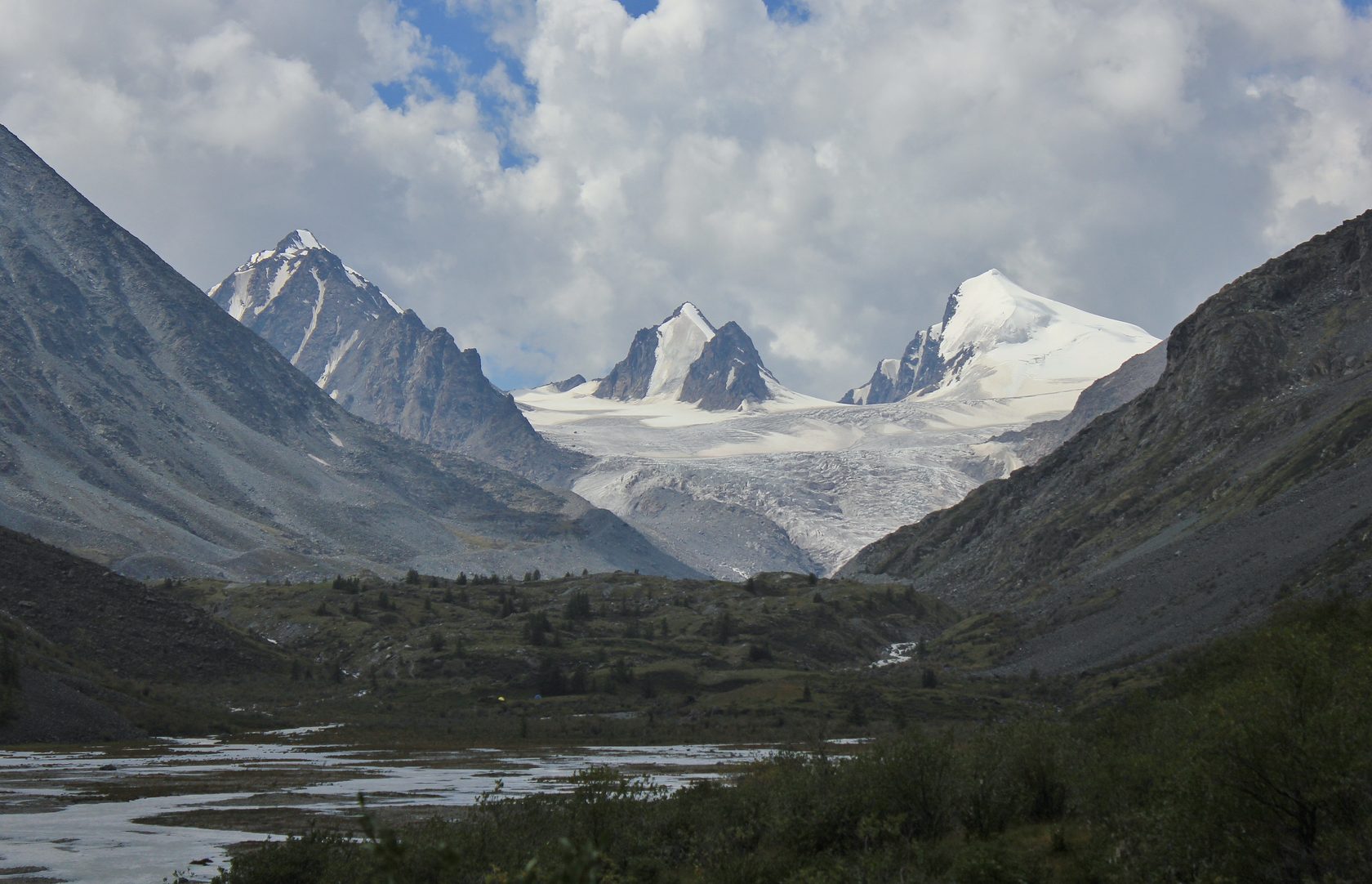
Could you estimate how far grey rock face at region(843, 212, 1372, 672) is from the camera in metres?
106

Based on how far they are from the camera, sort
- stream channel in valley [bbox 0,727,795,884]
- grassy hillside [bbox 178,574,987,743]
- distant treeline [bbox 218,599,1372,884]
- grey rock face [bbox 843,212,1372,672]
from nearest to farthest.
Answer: distant treeline [bbox 218,599,1372,884] → stream channel in valley [bbox 0,727,795,884] → grey rock face [bbox 843,212,1372,672] → grassy hillside [bbox 178,574,987,743]

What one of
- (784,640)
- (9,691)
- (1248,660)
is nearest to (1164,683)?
(1248,660)

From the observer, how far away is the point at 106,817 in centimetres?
4425

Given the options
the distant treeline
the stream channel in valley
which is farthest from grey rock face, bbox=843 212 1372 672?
the distant treeline

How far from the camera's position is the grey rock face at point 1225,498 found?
10606 centimetres

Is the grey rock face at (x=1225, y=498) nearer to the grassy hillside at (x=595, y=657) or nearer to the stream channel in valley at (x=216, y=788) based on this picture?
the grassy hillside at (x=595, y=657)

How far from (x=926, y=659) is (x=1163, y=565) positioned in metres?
30.3

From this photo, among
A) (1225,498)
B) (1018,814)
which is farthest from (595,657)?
(1018,814)

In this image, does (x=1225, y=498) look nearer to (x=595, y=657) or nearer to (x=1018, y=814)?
(x=595, y=657)

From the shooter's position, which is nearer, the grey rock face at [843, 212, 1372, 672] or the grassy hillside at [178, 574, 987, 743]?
the grey rock face at [843, 212, 1372, 672]

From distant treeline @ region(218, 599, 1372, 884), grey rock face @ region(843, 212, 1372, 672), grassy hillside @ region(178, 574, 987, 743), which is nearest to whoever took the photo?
distant treeline @ region(218, 599, 1372, 884)

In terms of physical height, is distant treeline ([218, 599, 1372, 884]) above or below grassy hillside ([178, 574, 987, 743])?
below

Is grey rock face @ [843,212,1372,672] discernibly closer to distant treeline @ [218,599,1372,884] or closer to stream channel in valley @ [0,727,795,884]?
stream channel in valley @ [0,727,795,884]

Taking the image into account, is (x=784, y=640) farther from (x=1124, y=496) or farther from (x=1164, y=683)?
(x=1164, y=683)
